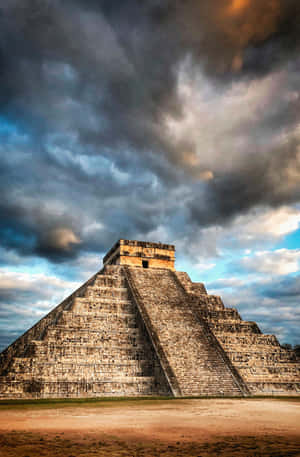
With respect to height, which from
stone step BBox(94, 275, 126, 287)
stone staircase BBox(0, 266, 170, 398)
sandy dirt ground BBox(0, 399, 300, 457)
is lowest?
sandy dirt ground BBox(0, 399, 300, 457)

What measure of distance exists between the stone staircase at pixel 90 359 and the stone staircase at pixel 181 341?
0.62 metres

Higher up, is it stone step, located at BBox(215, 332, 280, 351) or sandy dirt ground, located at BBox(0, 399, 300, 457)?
stone step, located at BBox(215, 332, 280, 351)

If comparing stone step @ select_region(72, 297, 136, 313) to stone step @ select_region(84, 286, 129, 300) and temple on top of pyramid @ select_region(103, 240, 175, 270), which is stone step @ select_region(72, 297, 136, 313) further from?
temple on top of pyramid @ select_region(103, 240, 175, 270)

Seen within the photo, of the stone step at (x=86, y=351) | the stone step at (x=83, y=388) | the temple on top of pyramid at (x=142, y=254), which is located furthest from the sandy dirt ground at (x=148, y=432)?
the temple on top of pyramid at (x=142, y=254)

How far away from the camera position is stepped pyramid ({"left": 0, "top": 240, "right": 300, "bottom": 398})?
15.7 m

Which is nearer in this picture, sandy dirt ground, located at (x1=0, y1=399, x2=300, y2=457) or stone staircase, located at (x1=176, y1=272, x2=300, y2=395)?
sandy dirt ground, located at (x1=0, y1=399, x2=300, y2=457)

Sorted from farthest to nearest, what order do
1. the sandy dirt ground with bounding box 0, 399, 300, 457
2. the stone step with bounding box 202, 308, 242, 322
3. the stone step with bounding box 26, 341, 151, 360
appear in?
the stone step with bounding box 202, 308, 242, 322 < the stone step with bounding box 26, 341, 151, 360 < the sandy dirt ground with bounding box 0, 399, 300, 457

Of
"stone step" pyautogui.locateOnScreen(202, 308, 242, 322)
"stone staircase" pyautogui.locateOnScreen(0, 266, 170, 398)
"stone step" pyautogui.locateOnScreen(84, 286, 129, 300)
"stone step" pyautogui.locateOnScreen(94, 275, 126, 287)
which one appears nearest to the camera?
"stone staircase" pyautogui.locateOnScreen(0, 266, 170, 398)

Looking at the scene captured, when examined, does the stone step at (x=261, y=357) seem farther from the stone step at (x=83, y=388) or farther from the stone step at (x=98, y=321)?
the stone step at (x=98, y=321)

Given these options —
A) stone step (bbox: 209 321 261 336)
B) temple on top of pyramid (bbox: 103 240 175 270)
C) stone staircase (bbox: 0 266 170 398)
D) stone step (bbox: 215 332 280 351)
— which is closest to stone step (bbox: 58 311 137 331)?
stone staircase (bbox: 0 266 170 398)

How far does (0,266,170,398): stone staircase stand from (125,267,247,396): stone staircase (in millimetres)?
624

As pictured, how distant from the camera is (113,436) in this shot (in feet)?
23.8

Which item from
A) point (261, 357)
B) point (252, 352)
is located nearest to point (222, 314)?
point (252, 352)

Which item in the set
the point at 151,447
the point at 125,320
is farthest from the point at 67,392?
the point at 151,447
